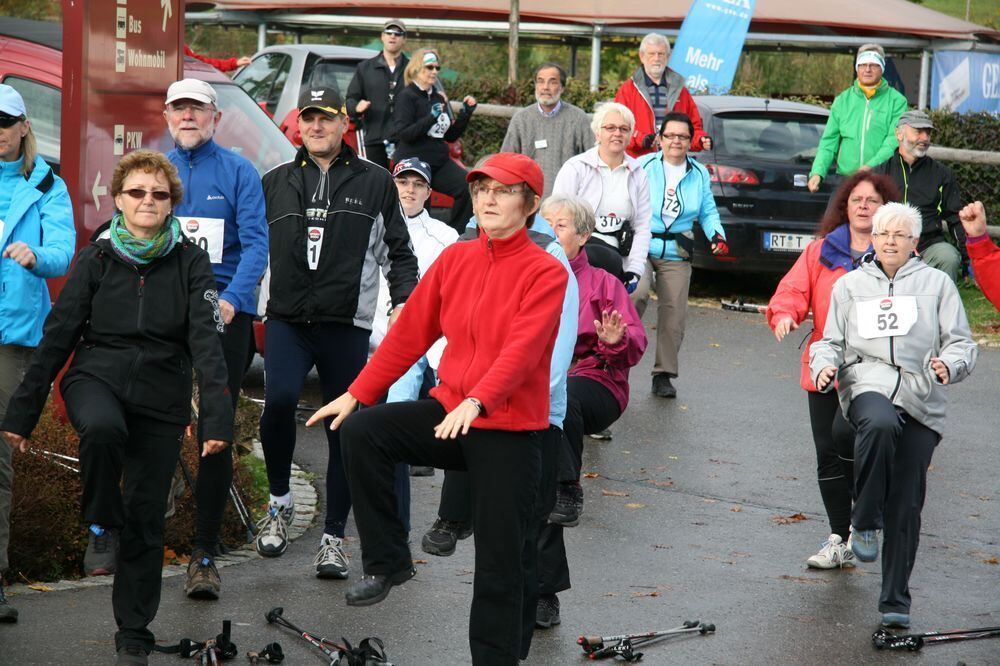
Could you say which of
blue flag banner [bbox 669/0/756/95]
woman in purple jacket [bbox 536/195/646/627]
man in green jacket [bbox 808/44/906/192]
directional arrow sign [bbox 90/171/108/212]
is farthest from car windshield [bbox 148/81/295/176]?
blue flag banner [bbox 669/0/756/95]

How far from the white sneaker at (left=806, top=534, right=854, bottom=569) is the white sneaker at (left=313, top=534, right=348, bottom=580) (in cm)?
235

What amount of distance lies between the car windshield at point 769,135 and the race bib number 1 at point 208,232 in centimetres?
891

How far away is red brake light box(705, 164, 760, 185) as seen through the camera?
591 inches

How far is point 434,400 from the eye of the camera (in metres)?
5.40

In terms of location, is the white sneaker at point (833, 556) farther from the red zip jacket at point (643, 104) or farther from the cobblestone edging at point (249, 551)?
the red zip jacket at point (643, 104)

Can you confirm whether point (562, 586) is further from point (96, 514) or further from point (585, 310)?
point (96, 514)

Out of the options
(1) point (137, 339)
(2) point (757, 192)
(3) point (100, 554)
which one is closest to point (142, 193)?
(1) point (137, 339)

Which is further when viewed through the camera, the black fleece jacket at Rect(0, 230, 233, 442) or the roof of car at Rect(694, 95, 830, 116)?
the roof of car at Rect(694, 95, 830, 116)

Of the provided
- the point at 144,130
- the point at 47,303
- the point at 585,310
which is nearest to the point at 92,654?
the point at 47,303

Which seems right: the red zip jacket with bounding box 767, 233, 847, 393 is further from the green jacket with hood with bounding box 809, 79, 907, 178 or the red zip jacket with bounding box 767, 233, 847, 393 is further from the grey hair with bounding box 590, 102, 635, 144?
the green jacket with hood with bounding box 809, 79, 907, 178

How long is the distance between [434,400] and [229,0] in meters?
25.7

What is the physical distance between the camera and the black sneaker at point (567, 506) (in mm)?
6395

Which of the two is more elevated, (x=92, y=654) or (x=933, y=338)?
(x=933, y=338)

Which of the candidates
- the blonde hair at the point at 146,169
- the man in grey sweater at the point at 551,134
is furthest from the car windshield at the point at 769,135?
the blonde hair at the point at 146,169
